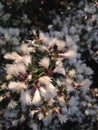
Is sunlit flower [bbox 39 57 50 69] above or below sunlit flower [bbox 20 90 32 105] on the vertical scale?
above

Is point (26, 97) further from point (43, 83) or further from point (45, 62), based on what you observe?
point (45, 62)

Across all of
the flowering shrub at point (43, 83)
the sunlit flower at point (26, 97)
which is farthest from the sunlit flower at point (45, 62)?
the sunlit flower at point (26, 97)

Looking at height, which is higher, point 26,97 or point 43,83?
point 43,83

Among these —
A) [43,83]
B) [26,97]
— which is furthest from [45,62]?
[26,97]

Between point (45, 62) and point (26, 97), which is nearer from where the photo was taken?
point (26, 97)

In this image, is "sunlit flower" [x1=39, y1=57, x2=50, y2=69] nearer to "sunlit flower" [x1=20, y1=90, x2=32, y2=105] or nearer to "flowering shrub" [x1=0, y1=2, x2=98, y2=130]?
"flowering shrub" [x1=0, y1=2, x2=98, y2=130]

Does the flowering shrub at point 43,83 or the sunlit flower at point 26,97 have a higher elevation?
the flowering shrub at point 43,83

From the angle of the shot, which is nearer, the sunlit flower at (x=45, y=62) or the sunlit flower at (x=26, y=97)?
the sunlit flower at (x=26, y=97)

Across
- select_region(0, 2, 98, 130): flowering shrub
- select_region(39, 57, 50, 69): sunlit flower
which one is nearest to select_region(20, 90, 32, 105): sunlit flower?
select_region(0, 2, 98, 130): flowering shrub

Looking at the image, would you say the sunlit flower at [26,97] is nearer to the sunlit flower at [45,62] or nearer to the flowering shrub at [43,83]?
the flowering shrub at [43,83]
